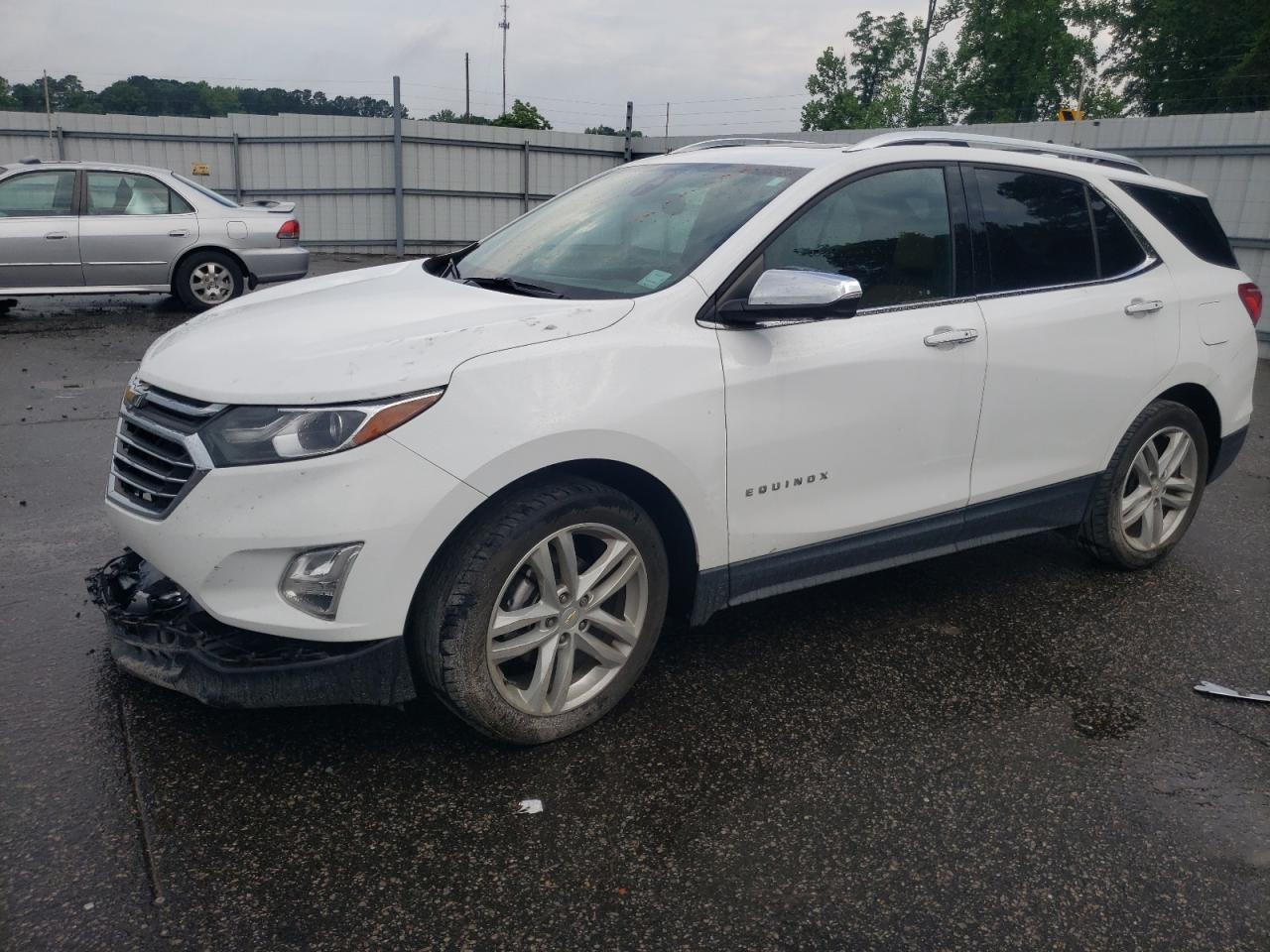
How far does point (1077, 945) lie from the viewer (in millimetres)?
2305

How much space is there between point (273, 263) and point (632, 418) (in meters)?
10.1

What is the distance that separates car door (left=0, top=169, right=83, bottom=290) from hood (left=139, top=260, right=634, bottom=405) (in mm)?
8963

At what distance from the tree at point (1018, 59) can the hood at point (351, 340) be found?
54.2 meters

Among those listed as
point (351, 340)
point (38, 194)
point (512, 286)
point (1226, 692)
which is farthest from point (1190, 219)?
point (38, 194)

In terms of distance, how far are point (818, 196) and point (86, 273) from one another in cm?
1017

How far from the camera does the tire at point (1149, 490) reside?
171 inches

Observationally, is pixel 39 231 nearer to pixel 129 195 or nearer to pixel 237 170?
pixel 129 195

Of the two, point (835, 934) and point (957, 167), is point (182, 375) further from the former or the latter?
point (957, 167)

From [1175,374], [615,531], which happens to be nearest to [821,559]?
[615,531]


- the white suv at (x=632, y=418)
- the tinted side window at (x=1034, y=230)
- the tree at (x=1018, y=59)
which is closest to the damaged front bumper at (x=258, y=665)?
the white suv at (x=632, y=418)

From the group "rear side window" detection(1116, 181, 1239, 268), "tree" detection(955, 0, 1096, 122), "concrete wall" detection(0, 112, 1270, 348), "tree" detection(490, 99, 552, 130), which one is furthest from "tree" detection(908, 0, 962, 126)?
"rear side window" detection(1116, 181, 1239, 268)

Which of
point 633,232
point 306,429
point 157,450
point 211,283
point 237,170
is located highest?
point 237,170

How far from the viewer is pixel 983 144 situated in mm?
4117

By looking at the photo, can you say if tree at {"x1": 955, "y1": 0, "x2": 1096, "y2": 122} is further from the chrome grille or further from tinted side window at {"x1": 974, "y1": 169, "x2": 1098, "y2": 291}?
the chrome grille
